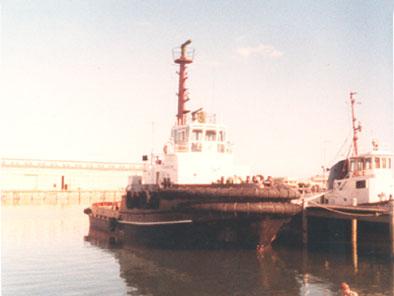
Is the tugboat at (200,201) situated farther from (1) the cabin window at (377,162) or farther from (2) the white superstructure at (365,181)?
(1) the cabin window at (377,162)

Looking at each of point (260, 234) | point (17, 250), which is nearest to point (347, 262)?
point (260, 234)

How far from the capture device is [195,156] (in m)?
26.4

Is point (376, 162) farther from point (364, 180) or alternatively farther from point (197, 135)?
point (197, 135)

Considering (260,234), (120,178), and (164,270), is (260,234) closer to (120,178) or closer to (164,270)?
(164,270)

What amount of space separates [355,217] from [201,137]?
32.7ft

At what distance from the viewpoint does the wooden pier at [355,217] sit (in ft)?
72.9

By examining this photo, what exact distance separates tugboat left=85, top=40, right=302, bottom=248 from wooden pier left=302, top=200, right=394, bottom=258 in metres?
3.00

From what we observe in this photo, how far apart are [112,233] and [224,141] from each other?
9.73 meters

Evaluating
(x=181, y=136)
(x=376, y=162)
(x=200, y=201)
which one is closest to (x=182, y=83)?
(x=181, y=136)

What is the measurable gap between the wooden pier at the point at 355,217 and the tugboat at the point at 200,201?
300 centimetres

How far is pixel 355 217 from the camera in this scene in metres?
23.3

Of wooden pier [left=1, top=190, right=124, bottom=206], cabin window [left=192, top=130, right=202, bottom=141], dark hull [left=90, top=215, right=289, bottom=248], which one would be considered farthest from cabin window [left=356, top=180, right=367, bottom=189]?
wooden pier [left=1, top=190, right=124, bottom=206]

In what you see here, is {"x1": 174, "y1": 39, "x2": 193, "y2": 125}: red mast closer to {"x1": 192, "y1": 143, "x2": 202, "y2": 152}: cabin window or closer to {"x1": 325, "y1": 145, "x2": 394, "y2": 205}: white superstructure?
{"x1": 192, "y1": 143, "x2": 202, "y2": 152}: cabin window

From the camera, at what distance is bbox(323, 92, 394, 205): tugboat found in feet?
89.8
